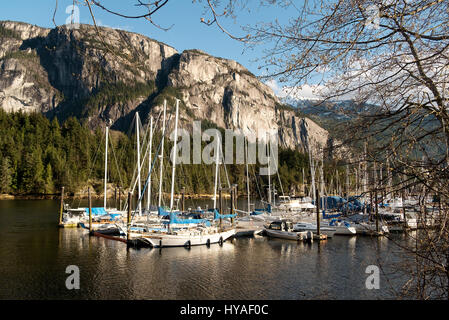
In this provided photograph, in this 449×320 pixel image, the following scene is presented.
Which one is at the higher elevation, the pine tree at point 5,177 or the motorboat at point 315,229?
the pine tree at point 5,177

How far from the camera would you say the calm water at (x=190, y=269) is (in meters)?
16.6

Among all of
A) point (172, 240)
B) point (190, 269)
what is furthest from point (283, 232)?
point (190, 269)

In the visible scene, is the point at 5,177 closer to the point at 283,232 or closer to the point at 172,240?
the point at 172,240

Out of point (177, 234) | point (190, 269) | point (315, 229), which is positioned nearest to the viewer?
point (190, 269)

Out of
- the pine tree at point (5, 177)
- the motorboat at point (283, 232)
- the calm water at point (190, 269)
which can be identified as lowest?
the calm water at point (190, 269)

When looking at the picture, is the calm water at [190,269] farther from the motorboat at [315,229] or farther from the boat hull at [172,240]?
the motorboat at [315,229]

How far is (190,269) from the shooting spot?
21.0 m

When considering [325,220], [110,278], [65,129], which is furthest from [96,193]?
[110,278]

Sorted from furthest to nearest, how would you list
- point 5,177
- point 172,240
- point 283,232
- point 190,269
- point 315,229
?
point 5,177 → point 315,229 → point 283,232 → point 172,240 → point 190,269

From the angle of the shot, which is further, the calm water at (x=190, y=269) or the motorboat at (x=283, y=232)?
the motorboat at (x=283, y=232)

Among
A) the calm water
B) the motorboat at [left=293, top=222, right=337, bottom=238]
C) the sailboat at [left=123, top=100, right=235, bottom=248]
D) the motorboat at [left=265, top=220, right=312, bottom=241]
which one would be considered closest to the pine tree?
the calm water

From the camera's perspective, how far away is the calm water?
653 inches

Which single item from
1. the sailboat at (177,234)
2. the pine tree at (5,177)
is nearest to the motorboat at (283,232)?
the sailboat at (177,234)
